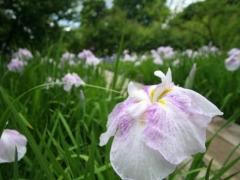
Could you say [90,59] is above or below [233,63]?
below

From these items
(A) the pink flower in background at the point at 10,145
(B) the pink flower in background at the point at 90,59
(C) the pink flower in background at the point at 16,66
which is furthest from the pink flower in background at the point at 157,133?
(B) the pink flower in background at the point at 90,59

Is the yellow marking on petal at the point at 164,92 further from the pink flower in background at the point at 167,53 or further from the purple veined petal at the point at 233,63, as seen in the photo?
the pink flower in background at the point at 167,53

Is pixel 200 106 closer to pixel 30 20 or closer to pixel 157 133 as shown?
pixel 157 133

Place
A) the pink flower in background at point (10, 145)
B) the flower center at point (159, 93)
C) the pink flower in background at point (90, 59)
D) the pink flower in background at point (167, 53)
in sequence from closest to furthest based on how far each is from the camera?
the flower center at point (159, 93) < the pink flower in background at point (10, 145) < the pink flower in background at point (90, 59) < the pink flower in background at point (167, 53)

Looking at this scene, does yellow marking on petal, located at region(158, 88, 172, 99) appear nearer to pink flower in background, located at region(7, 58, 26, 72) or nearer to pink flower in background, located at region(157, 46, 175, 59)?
pink flower in background, located at region(7, 58, 26, 72)

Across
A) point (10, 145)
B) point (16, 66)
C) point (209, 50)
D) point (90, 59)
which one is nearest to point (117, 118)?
point (10, 145)

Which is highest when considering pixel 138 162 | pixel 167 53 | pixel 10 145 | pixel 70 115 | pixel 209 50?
pixel 138 162

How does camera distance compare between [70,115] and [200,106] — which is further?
[70,115]

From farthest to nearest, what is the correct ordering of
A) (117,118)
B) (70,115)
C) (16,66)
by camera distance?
(16,66)
(70,115)
(117,118)

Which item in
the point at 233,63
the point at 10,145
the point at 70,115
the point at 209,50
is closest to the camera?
the point at 10,145
